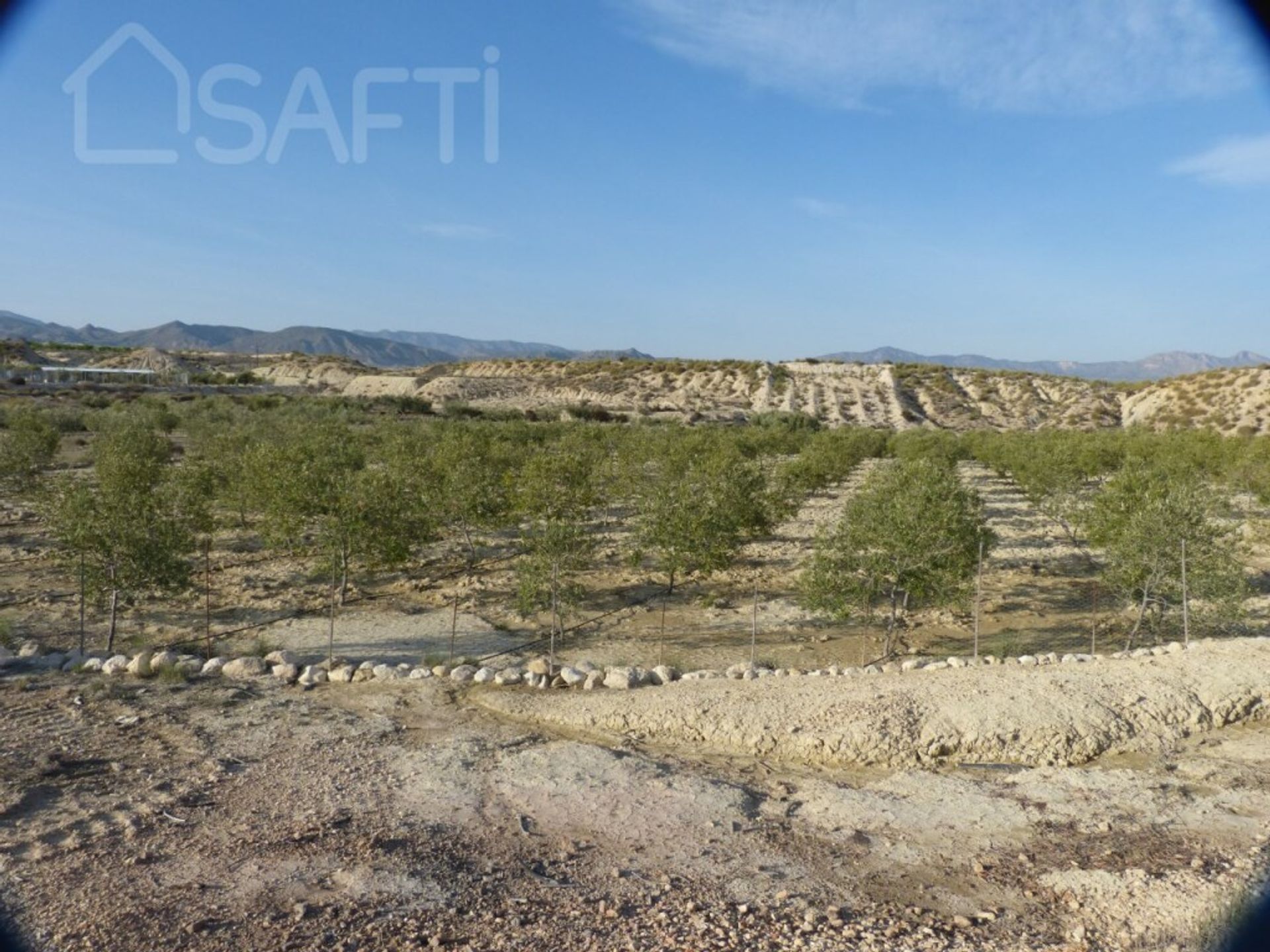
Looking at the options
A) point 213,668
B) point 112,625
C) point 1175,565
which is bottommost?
point 213,668

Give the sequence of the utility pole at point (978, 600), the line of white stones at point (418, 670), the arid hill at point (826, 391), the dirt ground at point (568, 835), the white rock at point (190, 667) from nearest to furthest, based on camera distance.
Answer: the dirt ground at point (568, 835) < the white rock at point (190, 667) < the line of white stones at point (418, 670) < the utility pole at point (978, 600) < the arid hill at point (826, 391)

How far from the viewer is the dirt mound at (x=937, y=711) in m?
12.0

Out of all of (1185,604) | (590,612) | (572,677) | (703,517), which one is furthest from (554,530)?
(1185,604)

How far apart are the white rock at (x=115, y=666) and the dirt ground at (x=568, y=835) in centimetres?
130

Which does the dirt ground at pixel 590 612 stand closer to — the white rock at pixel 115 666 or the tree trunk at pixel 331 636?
the tree trunk at pixel 331 636

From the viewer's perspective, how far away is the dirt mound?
1200cm

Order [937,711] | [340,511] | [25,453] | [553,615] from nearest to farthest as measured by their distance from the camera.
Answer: [937,711] → [553,615] → [340,511] → [25,453]

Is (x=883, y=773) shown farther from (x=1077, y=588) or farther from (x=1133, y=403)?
(x=1133, y=403)

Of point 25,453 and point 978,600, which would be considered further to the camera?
point 25,453

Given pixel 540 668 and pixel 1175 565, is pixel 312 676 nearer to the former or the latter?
pixel 540 668

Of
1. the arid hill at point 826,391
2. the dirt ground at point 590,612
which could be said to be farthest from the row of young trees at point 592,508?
the arid hill at point 826,391

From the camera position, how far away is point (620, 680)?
14633mm

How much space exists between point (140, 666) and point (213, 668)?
48.5 inches

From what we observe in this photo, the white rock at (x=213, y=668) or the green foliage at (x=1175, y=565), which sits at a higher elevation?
the green foliage at (x=1175, y=565)
